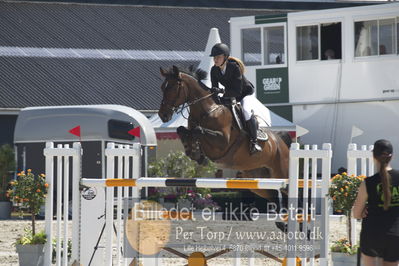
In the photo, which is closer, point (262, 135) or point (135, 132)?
point (262, 135)

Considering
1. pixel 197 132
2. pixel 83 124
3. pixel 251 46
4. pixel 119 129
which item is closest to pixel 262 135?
pixel 197 132

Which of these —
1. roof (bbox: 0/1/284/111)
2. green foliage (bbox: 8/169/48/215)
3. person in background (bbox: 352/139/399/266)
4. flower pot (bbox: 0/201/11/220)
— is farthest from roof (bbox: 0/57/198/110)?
person in background (bbox: 352/139/399/266)

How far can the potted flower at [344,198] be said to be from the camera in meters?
6.42

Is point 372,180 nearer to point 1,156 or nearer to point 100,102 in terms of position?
point 1,156

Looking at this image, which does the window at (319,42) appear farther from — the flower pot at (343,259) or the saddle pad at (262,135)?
the flower pot at (343,259)

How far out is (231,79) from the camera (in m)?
8.53

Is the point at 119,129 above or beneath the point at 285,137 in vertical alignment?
above

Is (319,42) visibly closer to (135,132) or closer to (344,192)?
(135,132)

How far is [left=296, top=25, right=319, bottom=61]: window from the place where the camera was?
19.8 m

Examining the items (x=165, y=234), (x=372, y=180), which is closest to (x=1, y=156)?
(x=165, y=234)

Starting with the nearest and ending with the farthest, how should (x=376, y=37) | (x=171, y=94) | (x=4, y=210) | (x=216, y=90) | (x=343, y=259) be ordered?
1. (x=343, y=259)
2. (x=171, y=94)
3. (x=216, y=90)
4. (x=4, y=210)
5. (x=376, y=37)

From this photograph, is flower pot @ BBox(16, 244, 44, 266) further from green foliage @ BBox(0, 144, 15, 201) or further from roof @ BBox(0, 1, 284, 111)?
roof @ BBox(0, 1, 284, 111)

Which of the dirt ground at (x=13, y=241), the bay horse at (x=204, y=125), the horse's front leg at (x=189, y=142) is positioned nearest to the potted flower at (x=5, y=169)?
the dirt ground at (x=13, y=241)

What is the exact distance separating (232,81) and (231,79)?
23 mm
